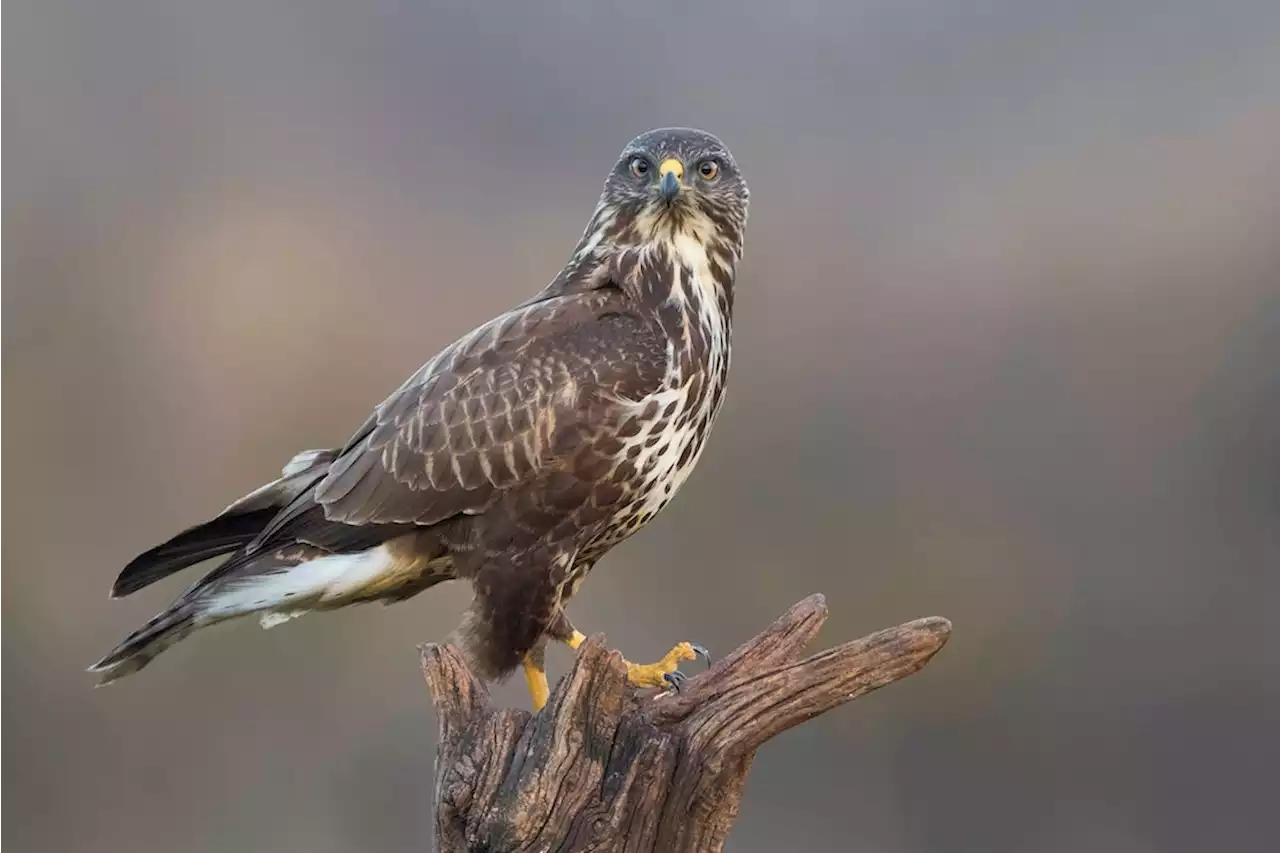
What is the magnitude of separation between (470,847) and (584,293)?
1065mm

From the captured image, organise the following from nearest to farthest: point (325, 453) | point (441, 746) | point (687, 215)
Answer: point (441, 746), point (687, 215), point (325, 453)

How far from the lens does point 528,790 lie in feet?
5.72

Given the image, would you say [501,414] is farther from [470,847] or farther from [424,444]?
[470,847]

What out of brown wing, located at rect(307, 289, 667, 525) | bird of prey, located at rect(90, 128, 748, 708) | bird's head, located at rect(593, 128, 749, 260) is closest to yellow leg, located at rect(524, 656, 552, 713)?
bird of prey, located at rect(90, 128, 748, 708)

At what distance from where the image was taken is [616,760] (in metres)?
1.79

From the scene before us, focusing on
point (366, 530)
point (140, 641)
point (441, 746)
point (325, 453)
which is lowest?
point (441, 746)

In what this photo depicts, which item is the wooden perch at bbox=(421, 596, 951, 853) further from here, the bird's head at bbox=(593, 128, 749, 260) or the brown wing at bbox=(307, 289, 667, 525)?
the bird's head at bbox=(593, 128, 749, 260)

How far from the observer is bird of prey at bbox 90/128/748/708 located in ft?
6.79

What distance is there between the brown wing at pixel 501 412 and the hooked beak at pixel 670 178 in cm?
22

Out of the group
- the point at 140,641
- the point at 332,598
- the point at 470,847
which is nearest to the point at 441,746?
the point at 470,847

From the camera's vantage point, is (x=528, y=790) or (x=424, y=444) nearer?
(x=528, y=790)

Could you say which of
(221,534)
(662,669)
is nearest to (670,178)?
(662,669)

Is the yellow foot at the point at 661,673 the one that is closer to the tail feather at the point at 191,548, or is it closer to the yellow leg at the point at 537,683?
the yellow leg at the point at 537,683

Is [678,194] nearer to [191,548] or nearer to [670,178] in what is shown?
[670,178]
